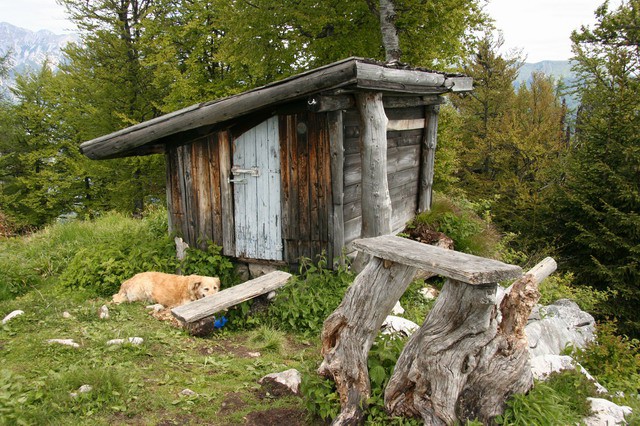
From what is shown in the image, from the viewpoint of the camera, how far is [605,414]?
126 inches

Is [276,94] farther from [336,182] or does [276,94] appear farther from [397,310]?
[397,310]

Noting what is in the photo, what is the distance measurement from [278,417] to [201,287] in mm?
2674

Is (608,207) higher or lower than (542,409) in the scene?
higher

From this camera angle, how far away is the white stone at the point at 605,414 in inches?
123

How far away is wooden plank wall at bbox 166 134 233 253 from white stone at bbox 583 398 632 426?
493 centimetres

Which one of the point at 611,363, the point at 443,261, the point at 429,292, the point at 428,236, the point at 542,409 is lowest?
the point at 611,363

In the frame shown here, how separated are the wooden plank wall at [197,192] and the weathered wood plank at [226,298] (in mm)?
1422

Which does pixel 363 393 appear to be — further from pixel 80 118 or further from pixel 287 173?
pixel 80 118

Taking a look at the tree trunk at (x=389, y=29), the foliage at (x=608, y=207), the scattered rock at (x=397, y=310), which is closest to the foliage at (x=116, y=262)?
the scattered rock at (x=397, y=310)

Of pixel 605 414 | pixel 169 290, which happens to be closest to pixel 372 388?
pixel 605 414

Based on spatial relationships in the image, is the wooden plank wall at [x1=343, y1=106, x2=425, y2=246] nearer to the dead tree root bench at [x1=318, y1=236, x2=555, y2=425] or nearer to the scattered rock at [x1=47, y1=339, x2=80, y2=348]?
the dead tree root bench at [x1=318, y1=236, x2=555, y2=425]

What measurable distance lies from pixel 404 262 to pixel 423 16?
31.2ft

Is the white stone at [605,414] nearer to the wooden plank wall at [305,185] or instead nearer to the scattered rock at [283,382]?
the scattered rock at [283,382]

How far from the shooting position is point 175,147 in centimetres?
687
